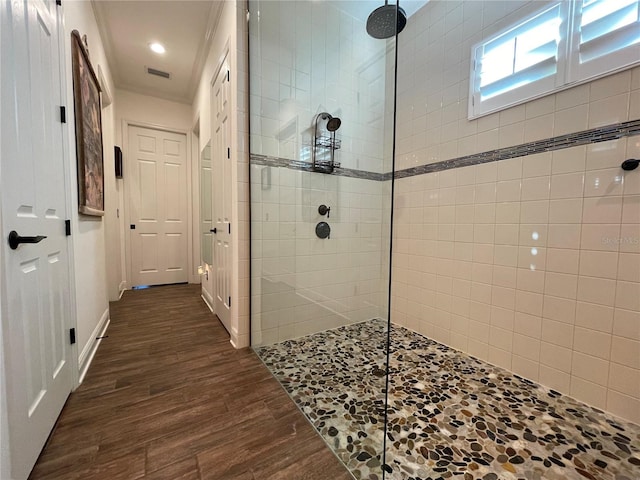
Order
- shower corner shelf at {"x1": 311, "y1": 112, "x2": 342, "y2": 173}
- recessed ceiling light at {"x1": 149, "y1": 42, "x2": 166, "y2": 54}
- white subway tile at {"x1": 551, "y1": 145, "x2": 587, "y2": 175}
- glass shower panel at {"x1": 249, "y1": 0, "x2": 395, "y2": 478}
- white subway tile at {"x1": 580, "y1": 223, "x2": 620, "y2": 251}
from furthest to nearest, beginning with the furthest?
1. recessed ceiling light at {"x1": 149, "y1": 42, "x2": 166, "y2": 54}
2. shower corner shelf at {"x1": 311, "y1": 112, "x2": 342, "y2": 173}
3. glass shower panel at {"x1": 249, "y1": 0, "x2": 395, "y2": 478}
4. white subway tile at {"x1": 551, "y1": 145, "x2": 587, "y2": 175}
5. white subway tile at {"x1": 580, "y1": 223, "x2": 620, "y2": 251}

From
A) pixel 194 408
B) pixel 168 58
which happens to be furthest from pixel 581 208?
pixel 168 58

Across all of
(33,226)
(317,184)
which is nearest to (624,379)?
(317,184)

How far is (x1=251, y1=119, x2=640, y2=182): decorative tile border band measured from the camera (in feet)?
4.50

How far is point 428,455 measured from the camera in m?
1.13

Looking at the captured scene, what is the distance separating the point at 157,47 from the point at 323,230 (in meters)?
2.81

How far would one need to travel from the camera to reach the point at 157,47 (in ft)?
9.31

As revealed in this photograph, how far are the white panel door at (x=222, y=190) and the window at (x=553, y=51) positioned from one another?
6.60 ft

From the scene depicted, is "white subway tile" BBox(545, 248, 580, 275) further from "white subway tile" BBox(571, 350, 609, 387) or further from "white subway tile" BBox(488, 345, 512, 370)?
"white subway tile" BBox(488, 345, 512, 370)

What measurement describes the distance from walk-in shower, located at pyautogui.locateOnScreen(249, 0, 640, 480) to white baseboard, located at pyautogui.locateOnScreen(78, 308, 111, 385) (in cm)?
109

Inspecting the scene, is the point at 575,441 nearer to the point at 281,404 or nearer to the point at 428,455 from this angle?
the point at 428,455

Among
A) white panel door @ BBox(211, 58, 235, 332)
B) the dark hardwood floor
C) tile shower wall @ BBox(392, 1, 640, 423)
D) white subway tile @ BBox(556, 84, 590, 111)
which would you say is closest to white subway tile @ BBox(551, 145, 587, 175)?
tile shower wall @ BBox(392, 1, 640, 423)

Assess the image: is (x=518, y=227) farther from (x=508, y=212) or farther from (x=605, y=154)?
(x=605, y=154)

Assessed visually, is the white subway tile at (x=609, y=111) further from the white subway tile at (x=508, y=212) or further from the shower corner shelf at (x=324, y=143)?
the shower corner shelf at (x=324, y=143)

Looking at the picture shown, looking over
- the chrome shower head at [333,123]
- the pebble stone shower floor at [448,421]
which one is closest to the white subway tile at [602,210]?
the pebble stone shower floor at [448,421]
